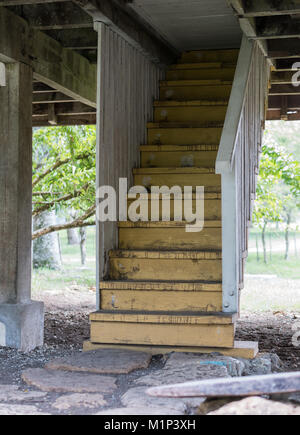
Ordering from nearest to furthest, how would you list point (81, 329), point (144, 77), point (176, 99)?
1. point (144, 77)
2. point (176, 99)
3. point (81, 329)

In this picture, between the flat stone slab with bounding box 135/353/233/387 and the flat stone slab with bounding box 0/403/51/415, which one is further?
the flat stone slab with bounding box 135/353/233/387

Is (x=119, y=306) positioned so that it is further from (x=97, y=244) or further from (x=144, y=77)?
(x=144, y=77)

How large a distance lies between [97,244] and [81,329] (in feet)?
12.8

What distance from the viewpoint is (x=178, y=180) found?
6406 mm

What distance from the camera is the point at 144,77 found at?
6.91 meters

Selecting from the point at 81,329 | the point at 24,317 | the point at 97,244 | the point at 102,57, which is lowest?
the point at 81,329

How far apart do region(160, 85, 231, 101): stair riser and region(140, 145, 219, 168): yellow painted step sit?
964 mm

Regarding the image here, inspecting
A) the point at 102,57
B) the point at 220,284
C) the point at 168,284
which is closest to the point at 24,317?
the point at 168,284

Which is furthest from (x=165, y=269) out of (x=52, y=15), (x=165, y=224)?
(x=52, y=15)

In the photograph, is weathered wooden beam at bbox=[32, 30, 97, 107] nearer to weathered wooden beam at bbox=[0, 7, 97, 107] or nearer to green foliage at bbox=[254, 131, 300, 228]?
weathered wooden beam at bbox=[0, 7, 97, 107]

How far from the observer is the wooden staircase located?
15.8ft

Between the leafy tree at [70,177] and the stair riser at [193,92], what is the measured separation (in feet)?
8.32

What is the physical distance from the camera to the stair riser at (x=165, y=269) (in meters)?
5.28

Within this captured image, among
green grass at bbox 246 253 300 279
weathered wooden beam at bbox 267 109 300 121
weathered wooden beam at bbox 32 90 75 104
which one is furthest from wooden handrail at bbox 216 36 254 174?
green grass at bbox 246 253 300 279
